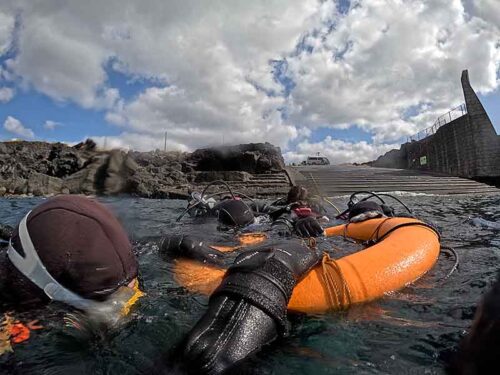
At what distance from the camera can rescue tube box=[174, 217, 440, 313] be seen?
2439 mm

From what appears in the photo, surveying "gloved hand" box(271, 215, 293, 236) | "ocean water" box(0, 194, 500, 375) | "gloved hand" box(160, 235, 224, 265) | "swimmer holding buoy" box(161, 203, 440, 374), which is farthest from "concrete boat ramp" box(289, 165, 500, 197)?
"ocean water" box(0, 194, 500, 375)

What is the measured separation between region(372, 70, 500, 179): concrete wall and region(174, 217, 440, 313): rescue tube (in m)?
22.6

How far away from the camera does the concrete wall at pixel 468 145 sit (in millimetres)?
22562

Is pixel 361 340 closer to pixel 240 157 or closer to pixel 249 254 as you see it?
→ pixel 249 254

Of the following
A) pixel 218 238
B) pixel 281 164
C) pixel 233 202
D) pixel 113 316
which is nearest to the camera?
pixel 113 316

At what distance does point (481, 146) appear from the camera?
22.8 meters

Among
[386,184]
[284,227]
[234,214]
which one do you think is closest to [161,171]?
[386,184]

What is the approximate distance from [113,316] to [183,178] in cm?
2181

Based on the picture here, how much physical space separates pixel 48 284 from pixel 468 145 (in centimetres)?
2663

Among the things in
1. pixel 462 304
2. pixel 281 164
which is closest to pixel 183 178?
pixel 281 164

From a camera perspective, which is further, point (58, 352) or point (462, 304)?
point (462, 304)

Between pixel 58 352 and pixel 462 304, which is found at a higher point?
pixel 58 352

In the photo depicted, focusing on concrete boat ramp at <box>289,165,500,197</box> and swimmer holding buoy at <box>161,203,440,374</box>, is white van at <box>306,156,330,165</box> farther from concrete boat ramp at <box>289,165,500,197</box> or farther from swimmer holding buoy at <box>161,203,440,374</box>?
swimmer holding buoy at <box>161,203,440,374</box>

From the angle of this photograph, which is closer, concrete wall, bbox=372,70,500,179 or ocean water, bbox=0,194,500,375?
ocean water, bbox=0,194,500,375
